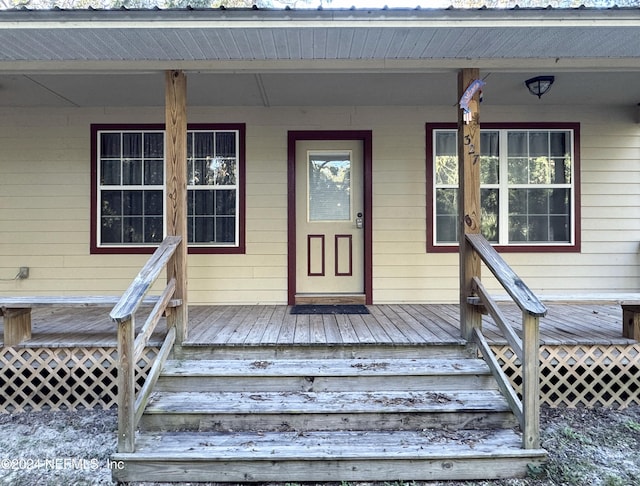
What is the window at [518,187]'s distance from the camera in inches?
191

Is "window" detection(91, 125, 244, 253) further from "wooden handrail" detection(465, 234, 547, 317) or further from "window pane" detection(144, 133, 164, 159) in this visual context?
"wooden handrail" detection(465, 234, 547, 317)

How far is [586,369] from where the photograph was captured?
307 cm

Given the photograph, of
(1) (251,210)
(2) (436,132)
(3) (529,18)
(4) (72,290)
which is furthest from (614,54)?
(4) (72,290)

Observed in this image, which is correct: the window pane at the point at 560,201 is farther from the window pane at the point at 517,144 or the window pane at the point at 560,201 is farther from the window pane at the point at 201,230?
the window pane at the point at 201,230

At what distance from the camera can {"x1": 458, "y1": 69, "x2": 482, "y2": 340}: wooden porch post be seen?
3146 millimetres

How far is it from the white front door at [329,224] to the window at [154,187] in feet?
2.39

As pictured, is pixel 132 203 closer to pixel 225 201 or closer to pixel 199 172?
pixel 199 172

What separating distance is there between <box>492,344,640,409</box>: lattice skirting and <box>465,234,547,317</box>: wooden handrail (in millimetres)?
680

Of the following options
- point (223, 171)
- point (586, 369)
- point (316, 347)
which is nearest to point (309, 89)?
point (223, 171)

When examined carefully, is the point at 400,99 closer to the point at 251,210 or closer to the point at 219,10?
the point at 251,210

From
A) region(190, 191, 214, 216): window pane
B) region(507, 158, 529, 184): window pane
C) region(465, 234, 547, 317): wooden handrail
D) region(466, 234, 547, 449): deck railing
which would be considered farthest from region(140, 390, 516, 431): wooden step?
region(507, 158, 529, 184): window pane

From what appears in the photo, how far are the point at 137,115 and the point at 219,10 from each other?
2.59 meters

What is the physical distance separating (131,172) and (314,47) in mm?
2882

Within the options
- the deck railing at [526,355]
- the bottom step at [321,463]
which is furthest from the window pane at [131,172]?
the deck railing at [526,355]
